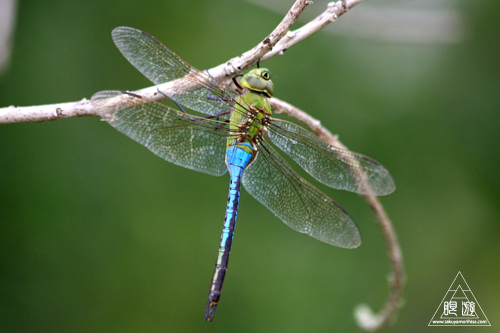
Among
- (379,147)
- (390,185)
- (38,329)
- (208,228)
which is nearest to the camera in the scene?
(390,185)

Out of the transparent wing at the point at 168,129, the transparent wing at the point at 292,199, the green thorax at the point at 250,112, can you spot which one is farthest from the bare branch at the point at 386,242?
the transparent wing at the point at 168,129

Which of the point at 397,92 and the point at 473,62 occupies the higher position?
the point at 473,62

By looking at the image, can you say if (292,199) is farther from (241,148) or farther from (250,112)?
(250,112)

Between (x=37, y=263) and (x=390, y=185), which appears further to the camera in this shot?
(x=37, y=263)

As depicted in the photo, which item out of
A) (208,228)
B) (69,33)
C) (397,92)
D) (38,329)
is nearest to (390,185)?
(208,228)

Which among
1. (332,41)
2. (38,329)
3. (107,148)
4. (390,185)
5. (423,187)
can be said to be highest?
(332,41)

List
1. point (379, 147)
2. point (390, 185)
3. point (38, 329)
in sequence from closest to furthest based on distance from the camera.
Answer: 1. point (390, 185)
2. point (38, 329)
3. point (379, 147)

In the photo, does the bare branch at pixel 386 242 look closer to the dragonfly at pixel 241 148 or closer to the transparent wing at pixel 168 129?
the dragonfly at pixel 241 148

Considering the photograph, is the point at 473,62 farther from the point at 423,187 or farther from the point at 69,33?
the point at 69,33
